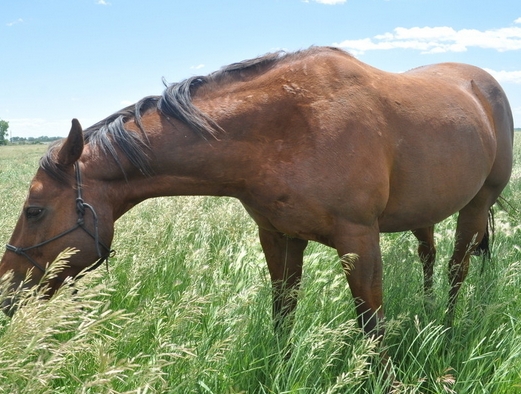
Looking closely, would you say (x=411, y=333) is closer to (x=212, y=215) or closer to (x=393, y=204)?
(x=393, y=204)

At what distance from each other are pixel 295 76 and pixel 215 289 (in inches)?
68.5

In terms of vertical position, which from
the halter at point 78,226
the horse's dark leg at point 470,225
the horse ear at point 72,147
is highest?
the horse ear at point 72,147

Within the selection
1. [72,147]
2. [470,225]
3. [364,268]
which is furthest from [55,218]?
[470,225]

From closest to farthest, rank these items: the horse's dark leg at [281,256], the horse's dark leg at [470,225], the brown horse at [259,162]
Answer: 1. the brown horse at [259,162]
2. the horse's dark leg at [281,256]
3. the horse's dark leg at [470,225]

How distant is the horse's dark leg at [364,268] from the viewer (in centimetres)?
279

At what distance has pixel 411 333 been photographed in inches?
125

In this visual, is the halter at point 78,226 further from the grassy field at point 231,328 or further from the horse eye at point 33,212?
the grassy field at point 231,328

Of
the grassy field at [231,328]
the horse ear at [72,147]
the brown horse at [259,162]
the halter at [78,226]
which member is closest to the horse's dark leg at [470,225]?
the grassy field at [231,328]

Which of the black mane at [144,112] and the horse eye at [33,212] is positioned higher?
the black mane at [144,112]

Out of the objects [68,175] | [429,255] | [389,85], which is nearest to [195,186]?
[68,175]

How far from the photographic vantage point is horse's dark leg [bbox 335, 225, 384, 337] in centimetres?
279

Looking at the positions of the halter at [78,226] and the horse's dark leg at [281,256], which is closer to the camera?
the halter at [78,226]

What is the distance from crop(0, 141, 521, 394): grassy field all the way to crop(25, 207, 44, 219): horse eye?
1.56 ft

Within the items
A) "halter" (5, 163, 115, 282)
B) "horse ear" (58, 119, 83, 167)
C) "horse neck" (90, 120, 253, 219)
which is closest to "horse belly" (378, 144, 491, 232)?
"horse neck" (90, 120, 253, 219)
